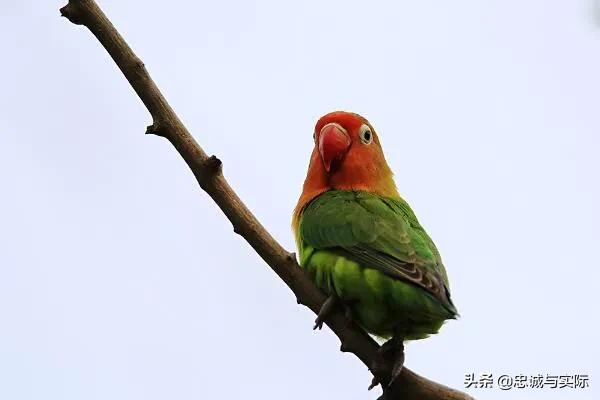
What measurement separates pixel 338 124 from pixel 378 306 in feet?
5.14

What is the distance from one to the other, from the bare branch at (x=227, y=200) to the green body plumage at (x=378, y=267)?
149 mm

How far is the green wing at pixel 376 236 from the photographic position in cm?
412

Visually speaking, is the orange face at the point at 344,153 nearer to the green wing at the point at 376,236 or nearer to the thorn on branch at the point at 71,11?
the green wing at the point at 376,236

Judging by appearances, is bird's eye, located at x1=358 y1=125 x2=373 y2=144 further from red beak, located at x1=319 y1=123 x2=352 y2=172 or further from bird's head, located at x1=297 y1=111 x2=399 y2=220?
red beak, located at x1=319 y1=123 x2=352 y2=172

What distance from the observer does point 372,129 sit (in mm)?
5504

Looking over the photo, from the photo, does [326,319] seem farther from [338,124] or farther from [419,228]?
[338,124]

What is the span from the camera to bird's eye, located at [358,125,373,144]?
208 inches

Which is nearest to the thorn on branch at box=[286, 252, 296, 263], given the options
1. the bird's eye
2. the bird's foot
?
the bird's foot

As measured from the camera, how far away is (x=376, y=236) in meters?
4.42

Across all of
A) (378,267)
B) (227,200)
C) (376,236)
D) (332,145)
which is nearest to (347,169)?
(332,145)

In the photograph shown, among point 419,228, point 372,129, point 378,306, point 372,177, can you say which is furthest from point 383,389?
point 372,129

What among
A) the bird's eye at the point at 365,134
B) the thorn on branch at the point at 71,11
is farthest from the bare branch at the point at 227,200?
Answer: the bird's eye at the point at 365,134

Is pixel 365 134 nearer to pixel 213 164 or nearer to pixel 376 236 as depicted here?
pixel 376 236

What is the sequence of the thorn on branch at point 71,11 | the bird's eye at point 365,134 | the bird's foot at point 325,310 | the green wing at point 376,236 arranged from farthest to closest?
the bird's eye at point 365,134 → the green wing at point 376,236 → the bird's foot at point 325,310 → the thorn on branch at point 71,11
